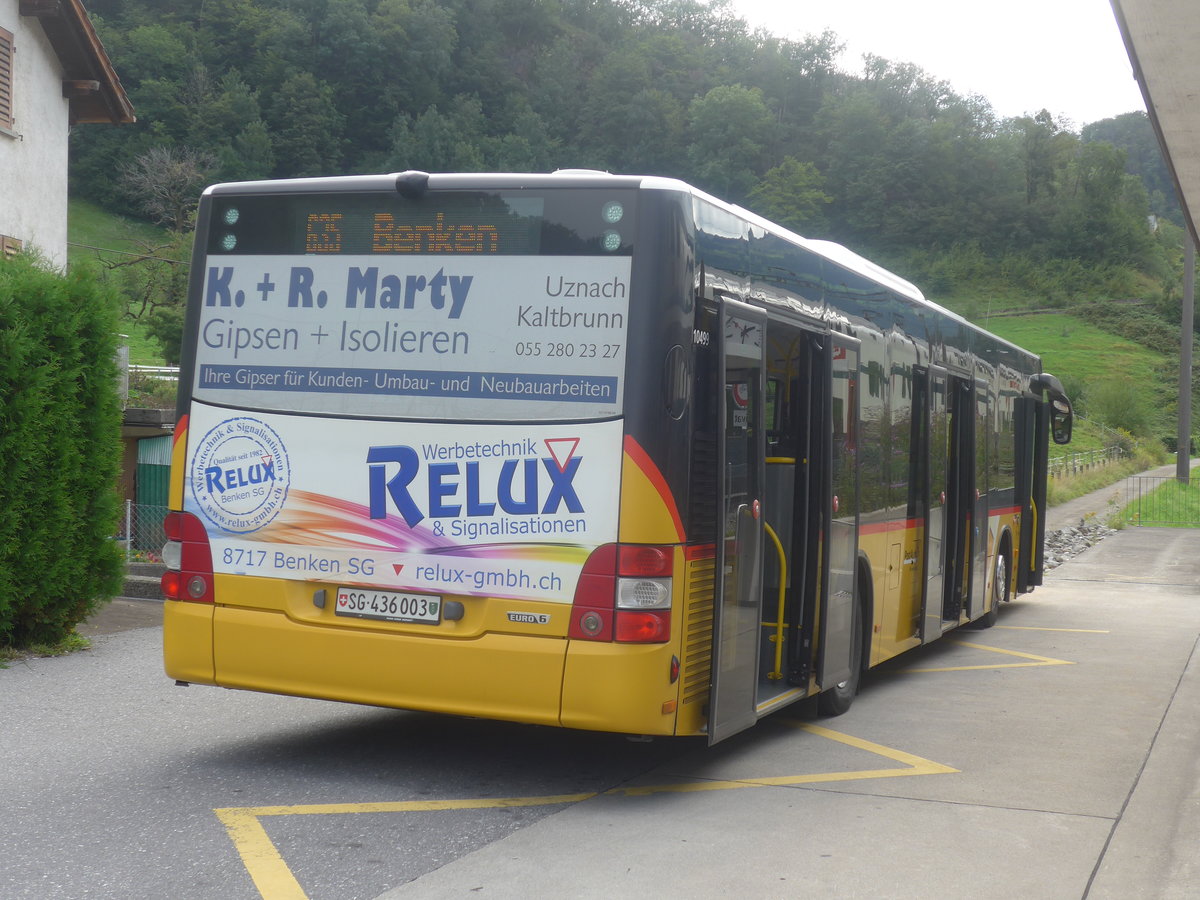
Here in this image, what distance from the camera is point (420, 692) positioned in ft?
20.1

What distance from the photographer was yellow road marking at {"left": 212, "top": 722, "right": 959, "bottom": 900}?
493cm

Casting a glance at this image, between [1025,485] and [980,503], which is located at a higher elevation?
[1025,485]

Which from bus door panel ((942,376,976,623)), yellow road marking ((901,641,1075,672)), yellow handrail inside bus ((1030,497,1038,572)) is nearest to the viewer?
yellow road marking ((901,641,1075,672))

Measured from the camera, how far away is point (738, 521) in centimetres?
651

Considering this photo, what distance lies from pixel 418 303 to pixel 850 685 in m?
4.07

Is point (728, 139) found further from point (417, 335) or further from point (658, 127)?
point (417, 335)

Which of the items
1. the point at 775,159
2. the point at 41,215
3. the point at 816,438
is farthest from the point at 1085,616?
the point at 775,159

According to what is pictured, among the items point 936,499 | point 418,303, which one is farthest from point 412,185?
point 936,499

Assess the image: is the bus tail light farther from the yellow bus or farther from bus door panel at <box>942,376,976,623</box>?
bus door panel at <box>942,376,976,623</box>

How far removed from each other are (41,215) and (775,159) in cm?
10720

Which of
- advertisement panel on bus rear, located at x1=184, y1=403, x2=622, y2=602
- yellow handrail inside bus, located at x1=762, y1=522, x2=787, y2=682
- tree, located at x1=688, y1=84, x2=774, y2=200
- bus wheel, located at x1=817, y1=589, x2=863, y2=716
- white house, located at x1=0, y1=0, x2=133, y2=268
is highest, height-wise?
tree, located at x1=688, y1=84, x2=774, y2=200

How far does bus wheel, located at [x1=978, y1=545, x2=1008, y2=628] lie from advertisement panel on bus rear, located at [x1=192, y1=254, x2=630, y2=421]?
835 centimetres

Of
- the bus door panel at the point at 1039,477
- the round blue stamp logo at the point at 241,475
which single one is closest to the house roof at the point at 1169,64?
the round blue stamp logo at the point at 241,475

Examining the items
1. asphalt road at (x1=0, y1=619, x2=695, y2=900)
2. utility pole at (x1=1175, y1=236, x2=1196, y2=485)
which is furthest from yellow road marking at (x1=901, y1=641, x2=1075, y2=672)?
utility pole at (x1=1175, y1=236, x2=1196, y2=485)
